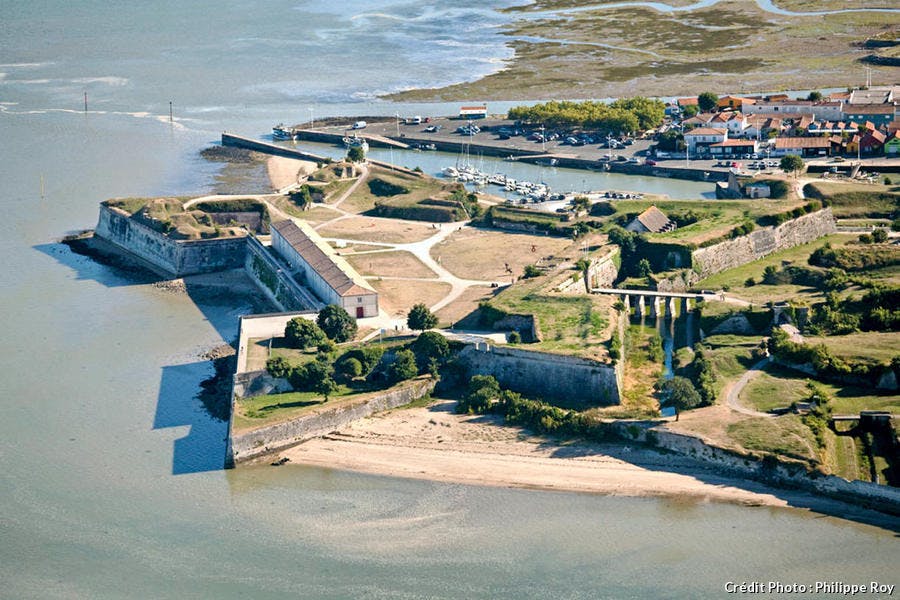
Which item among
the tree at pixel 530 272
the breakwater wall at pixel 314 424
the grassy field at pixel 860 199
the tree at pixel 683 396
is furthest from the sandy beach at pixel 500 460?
the grassy field at pixel 860 199

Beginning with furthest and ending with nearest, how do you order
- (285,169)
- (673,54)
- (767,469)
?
(673,54) < (285,169) < (767,469)

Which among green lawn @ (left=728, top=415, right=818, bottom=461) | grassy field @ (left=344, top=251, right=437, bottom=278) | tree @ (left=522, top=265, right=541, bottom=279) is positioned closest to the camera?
green lawn @ (left=728, top=415, right=818, bottom=461)

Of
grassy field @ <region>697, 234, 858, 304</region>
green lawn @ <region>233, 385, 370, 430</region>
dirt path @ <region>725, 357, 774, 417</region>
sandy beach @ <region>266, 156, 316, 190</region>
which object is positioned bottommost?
green lawn @ <region>233, 385, 370, 430</region>

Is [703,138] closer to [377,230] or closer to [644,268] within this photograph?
[377,230]

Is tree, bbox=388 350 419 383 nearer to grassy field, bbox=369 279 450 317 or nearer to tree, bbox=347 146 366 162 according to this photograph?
grassy field, bbox=369 279 450 317

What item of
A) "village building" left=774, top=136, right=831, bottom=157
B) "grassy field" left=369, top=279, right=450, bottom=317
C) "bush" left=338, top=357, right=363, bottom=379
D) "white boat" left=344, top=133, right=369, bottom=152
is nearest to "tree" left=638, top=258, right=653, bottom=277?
"grassy field" left=369, top=279, right=450, bottom=317

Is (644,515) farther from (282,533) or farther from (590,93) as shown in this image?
(590,93)

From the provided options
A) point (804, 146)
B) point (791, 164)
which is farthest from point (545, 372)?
point (804, 146)
